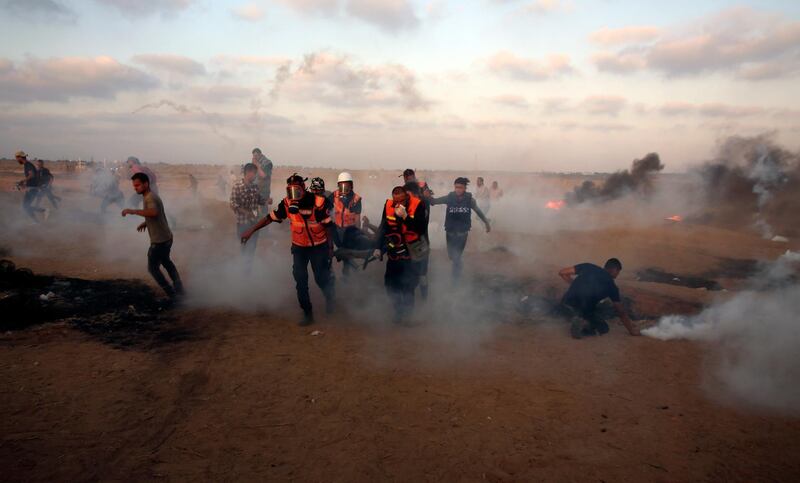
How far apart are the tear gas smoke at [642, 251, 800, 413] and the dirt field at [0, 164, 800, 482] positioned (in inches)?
9.9

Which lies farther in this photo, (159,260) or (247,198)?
(247,198)

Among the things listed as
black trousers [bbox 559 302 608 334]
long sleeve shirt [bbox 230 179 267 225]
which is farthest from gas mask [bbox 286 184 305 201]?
black trousers [bbox 559 302 608 334]

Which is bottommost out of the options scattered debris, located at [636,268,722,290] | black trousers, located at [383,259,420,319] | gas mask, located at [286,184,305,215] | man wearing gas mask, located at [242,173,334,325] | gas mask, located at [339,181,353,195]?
scattered debris, located at [636,268,722,290]

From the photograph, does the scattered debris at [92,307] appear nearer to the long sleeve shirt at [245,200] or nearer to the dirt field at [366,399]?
the dirt field at [366,399]

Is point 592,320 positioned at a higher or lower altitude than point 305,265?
lower

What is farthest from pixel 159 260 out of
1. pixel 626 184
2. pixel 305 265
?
pixel 626 184

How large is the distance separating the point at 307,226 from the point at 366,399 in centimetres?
244

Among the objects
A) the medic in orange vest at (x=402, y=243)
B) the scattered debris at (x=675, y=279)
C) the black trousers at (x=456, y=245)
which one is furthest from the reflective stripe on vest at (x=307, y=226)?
the scattered debris at (x=675, y=279)

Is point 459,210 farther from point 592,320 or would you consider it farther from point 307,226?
point 307,226

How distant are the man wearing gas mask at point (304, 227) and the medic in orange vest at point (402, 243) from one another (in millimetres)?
766

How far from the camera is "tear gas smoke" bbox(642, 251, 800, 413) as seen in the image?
4449 mm

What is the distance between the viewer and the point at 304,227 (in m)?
5.76

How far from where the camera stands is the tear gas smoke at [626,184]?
26500 mm

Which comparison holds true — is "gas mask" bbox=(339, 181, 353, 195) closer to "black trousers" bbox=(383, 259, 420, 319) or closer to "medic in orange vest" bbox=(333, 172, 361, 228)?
"medic in orange vest" bbox=(333, 172, 361, 228)
